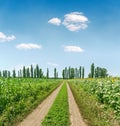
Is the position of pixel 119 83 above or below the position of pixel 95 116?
above

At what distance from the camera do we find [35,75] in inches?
6442

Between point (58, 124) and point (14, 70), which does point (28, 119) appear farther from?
point (14, 70)

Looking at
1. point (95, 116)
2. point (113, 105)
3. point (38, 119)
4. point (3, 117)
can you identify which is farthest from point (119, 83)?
point (3, 117)

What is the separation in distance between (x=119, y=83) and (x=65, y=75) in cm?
16808

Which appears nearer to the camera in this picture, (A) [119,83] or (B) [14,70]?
(A) [119,83]

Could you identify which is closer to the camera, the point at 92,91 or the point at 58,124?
the point at 58,124

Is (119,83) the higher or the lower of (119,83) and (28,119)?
the higher

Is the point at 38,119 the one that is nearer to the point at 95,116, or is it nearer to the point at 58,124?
the point at 58,124

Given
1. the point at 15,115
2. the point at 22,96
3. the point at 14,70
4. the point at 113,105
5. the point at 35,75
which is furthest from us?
the point at 14,70

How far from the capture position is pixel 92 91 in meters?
30.8

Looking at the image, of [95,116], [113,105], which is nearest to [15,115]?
[95,116]

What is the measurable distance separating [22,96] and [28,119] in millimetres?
10620

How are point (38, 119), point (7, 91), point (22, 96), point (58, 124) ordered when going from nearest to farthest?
point (58, 124)
point (38, 119)
point (7, 91)
point (22, 96)

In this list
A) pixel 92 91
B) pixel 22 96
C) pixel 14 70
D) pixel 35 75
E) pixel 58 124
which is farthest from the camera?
pixel 14 70
